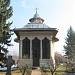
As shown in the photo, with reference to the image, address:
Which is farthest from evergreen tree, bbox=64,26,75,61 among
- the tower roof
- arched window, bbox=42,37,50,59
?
arched window, bbox=42,37,50,59

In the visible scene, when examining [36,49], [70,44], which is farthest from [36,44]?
[70,44]

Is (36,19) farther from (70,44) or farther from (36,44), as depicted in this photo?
(70,44)

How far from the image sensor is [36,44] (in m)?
39.2

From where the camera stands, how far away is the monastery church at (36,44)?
3775cm

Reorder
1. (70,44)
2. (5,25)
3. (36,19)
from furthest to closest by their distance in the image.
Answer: (70,44) < (36,19) < (5,25)

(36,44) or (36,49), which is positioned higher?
(36,44)

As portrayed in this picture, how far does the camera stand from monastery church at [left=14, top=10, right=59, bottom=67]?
124ft

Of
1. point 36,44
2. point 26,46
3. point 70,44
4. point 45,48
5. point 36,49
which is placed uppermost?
point 70,44

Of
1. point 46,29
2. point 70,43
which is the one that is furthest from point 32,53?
point 70,43

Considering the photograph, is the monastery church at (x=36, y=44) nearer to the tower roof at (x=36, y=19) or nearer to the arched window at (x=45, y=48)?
the arched window at (x=45, y=48)

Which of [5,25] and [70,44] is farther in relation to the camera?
[70,44]

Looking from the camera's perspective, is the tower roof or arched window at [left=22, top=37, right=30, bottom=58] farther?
the tower roof

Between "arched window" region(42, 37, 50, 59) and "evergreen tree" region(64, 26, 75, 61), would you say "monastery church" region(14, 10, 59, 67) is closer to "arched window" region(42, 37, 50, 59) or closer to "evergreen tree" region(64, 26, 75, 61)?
"arched window" region(42, 37, 50, 59)

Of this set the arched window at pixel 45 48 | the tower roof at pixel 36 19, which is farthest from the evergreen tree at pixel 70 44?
the arched window at pixel 45 48
